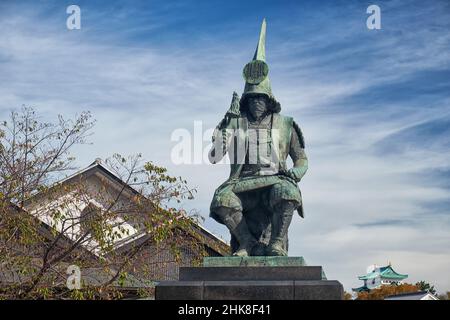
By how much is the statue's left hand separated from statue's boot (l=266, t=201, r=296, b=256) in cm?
48

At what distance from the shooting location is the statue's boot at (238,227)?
8.90m

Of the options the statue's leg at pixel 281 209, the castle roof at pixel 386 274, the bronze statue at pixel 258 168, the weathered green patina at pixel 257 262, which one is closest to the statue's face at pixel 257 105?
the bronze statue at pixel 258 168

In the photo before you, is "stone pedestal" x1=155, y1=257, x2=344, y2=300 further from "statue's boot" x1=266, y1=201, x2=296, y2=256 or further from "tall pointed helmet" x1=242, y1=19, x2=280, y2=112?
"tall pointed helmet" x1=242, y1=19, x2=280, y2=112

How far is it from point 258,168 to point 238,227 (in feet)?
2.96

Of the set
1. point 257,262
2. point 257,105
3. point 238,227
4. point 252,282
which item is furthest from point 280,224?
point 257,105

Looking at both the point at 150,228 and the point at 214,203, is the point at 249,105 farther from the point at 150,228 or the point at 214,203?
the point at 150,228

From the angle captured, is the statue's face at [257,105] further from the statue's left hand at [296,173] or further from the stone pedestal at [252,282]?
the stone pedestal at [252,282]

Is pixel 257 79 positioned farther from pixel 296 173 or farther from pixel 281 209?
pixel 281 209

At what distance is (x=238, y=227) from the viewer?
29.4 ft

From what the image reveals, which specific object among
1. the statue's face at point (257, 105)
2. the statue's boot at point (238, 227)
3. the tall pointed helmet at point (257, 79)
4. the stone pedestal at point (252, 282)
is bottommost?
the stone pedestal at point (252, 282)

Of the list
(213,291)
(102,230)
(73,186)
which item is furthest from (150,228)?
(213,291)

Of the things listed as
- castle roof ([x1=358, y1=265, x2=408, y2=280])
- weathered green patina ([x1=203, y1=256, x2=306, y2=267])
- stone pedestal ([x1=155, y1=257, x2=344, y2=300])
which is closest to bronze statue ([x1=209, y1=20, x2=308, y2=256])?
weathered green patina ([x1=203, y1=256, x2=306, y2=267])

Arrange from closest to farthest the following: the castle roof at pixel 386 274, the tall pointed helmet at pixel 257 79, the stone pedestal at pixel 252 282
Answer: the stone pedestal at pixel 252 282
the tall pointed helmet at pixel 257 79
the castle roof at pixel 386 274
